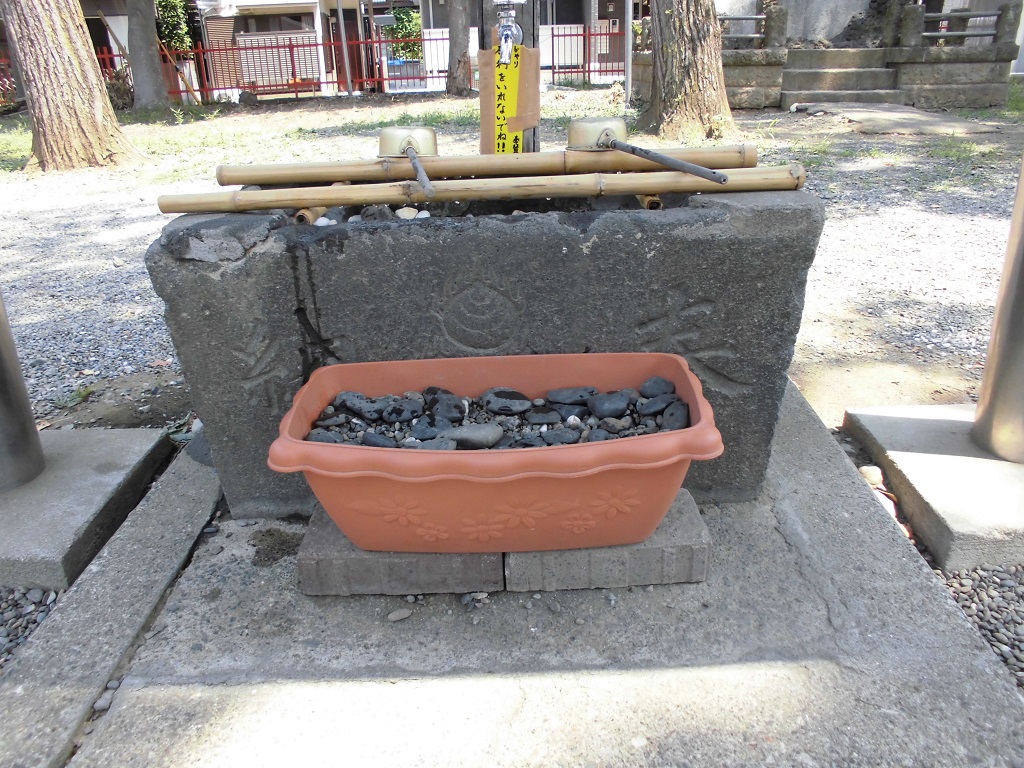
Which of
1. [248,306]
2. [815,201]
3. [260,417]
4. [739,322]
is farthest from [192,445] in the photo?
[815,201]

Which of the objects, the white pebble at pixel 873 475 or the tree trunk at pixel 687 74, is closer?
the white pebble at pixel 873 475

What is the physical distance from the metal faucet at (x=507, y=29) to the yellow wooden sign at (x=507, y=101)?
0.6 inches

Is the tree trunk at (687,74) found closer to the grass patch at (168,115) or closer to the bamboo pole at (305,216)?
the bamboo pole at (305,216)

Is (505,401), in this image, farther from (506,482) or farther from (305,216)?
(305,216)

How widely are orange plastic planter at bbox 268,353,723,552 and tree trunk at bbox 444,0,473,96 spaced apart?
46.5ft

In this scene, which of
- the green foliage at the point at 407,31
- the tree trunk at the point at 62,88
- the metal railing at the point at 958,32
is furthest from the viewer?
the green foliage at the point at 407,31

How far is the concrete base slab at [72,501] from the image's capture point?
2.05m

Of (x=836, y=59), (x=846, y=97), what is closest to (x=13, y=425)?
(x=846, y=97)

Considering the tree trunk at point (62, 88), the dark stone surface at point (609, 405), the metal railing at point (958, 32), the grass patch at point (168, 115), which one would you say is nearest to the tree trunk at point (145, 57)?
the grass patch at point (168, 115)

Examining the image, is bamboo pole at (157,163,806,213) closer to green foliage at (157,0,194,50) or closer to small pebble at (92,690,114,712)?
small pebble at (92,690,114,712)


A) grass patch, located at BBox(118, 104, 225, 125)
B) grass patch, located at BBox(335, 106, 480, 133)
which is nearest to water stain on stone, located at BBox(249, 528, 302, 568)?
grass patch, located at BBox(335, 106, 480, 133)

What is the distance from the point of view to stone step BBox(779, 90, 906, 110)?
33.6 feet

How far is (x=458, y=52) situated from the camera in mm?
14695

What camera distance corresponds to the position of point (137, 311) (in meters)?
4.23
